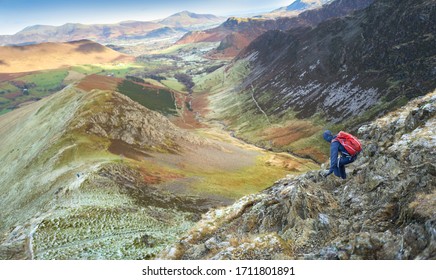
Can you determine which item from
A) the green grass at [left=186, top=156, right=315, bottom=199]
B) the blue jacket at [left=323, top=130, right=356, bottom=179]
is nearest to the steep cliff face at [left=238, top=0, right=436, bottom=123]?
the green grass at [left=186, top=156, right=315, bottom=199]

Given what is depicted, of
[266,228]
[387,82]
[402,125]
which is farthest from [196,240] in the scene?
[387,82]

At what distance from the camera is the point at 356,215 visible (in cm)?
2091

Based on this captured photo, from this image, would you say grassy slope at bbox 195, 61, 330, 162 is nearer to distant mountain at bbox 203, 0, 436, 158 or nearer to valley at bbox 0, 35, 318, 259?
distant mountain at bbox 203, 0, 436, 158

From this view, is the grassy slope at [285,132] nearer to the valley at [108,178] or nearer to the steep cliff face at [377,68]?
the steep cliff face at [377,68]

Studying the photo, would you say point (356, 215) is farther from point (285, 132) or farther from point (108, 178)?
point (285, 132)

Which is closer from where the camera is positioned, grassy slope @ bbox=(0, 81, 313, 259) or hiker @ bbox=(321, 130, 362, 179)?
hiker @ bbox=(321, 130, 362, 179)

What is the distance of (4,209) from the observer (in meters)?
65.9

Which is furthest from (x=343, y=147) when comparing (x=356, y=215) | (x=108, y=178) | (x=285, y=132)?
(x=285, y=132)

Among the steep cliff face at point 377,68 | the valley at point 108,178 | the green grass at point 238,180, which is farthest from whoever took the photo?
the steep cliff face at point 377,68

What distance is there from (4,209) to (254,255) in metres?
65.6

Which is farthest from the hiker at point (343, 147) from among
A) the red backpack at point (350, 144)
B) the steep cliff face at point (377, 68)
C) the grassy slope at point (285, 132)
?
the steep cliff face at point (377, 68)

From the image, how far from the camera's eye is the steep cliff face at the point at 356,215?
16125mm

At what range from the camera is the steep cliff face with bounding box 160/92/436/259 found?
52.9 ft
